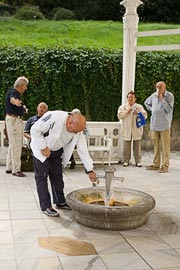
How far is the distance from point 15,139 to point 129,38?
9.75ft

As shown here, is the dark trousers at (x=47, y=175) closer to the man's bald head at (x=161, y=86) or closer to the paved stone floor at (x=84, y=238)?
the paved stone floor at (x=84, y=238)

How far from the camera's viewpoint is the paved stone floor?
3.57m

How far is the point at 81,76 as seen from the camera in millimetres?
9609

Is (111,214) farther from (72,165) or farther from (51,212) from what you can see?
(72,165)

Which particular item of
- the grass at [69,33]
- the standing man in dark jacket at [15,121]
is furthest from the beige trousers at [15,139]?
the grass at [69,33]

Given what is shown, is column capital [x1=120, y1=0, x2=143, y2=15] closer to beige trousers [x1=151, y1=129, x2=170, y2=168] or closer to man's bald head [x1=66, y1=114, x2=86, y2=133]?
beige trousers [x1=151, y1=129, x2=170, y2=168]

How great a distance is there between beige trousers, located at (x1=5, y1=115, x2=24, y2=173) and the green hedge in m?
2.57

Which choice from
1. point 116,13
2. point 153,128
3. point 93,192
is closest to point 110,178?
point 93,192

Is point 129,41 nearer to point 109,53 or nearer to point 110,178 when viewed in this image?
point 109,53

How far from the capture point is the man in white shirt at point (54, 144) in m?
4.54

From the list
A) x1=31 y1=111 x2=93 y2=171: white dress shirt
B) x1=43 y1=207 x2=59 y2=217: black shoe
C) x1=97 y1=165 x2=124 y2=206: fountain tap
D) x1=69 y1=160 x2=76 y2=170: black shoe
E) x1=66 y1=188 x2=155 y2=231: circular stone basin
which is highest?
x1=31 y1=111 x2=93 y2=171: white dress shirt

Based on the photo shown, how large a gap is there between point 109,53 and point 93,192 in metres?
5.44

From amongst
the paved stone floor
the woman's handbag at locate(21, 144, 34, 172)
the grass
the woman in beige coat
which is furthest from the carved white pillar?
the grass

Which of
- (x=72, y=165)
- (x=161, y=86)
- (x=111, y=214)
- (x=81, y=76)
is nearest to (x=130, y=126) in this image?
(x=161, y=86)
